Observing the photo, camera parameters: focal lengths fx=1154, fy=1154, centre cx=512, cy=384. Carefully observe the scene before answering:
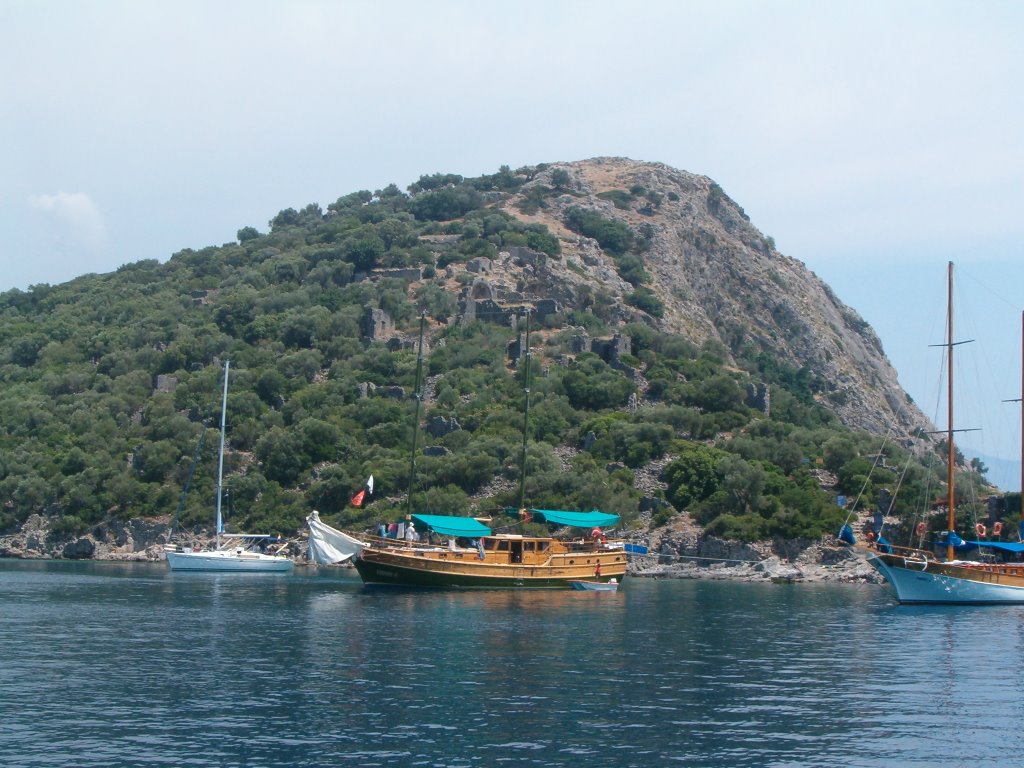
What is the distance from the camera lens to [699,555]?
6212cm

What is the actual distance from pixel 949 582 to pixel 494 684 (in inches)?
1080

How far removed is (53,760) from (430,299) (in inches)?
3196

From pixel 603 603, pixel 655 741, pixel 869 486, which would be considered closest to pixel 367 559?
pixel 603 603

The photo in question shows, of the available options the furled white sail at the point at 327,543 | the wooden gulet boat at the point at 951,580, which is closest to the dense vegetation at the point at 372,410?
the wooden gulet boat at the point at 951,580

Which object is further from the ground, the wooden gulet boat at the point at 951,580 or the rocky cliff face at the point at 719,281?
the rocky cliff face at the point at 719,281

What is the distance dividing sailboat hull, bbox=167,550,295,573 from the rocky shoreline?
303 inches

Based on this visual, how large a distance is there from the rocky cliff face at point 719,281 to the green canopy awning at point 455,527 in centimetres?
5645

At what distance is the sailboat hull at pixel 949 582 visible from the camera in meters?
44.3

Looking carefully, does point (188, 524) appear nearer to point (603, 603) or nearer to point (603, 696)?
point (603, 603)

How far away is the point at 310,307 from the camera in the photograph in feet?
320

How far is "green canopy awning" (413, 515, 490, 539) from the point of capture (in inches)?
1810

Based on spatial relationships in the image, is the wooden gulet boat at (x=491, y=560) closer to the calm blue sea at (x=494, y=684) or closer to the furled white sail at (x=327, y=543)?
the furled white sail at (x=327, y=543)

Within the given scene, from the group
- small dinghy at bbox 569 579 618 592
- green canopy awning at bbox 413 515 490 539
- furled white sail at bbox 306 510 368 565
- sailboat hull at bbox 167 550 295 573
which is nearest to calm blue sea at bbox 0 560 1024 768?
green canopy awning at bbox 413 515 490 539

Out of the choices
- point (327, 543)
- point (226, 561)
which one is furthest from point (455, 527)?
point (226, 561)
